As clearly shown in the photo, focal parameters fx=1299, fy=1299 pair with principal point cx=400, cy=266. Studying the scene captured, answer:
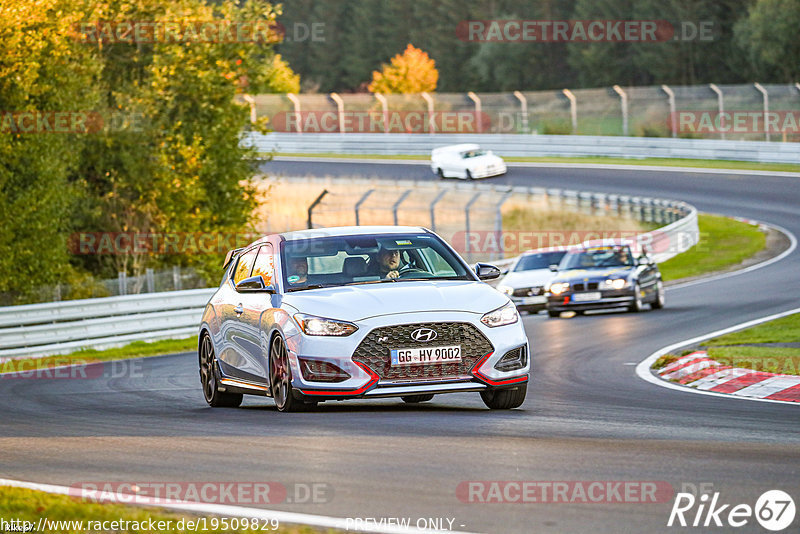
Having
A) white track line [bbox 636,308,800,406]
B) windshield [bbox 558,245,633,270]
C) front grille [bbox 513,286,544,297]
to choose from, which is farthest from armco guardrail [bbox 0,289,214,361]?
white track line [bbox 636,308,800,406]

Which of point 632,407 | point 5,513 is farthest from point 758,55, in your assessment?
point 5,513

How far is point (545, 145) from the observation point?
194 ft

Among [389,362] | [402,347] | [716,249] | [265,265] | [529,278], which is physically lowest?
[716,249]

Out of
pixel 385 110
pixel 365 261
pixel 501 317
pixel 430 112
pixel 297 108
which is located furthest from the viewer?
pixel 297 108

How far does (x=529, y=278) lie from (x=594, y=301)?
241cm

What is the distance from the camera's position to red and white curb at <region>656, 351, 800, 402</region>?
1218 centimetres

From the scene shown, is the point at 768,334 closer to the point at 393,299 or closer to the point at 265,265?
the point at 265,265

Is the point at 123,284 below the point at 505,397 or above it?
below

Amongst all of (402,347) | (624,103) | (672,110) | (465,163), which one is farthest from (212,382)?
(624,103)

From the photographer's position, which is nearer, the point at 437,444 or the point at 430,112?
the point at 437,444

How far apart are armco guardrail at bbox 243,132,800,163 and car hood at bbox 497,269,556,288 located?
76.3ft

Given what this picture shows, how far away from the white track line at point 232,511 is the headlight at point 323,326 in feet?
10.1

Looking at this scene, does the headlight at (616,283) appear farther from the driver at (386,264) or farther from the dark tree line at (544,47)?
the dark tree line at (544,47)

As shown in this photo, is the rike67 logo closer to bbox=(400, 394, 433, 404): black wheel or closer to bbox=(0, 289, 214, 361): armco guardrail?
bbox=(400, 394, 433, 404): black wheel
